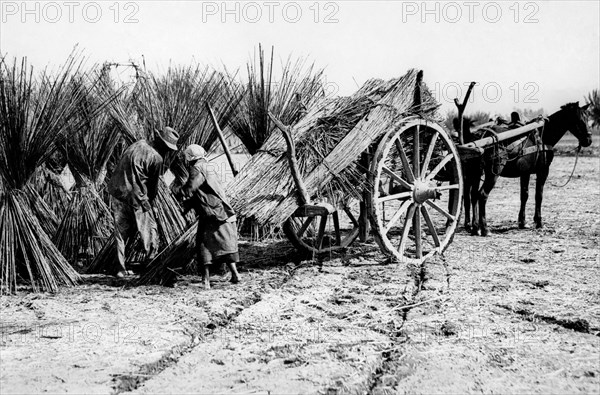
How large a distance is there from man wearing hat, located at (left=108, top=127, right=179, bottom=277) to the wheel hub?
7.59 ft

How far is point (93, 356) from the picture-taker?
12.4 feet

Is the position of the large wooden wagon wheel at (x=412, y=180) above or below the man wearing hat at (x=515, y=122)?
below

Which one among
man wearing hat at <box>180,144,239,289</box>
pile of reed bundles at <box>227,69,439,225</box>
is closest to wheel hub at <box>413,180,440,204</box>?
pile of reed bundles at <box>227,69,439,225</box>

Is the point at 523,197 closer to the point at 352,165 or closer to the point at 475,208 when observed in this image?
the point at 475,208

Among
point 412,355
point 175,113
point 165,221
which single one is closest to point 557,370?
point 412,355

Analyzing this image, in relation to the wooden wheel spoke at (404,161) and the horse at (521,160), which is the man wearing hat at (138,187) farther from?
the horse at (521,160)

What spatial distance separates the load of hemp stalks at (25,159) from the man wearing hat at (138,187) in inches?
25.5

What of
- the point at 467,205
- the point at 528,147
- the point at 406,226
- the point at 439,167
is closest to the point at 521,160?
the point at 528,147

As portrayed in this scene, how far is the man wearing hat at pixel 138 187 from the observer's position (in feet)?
19.1

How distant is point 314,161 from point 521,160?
161 inches

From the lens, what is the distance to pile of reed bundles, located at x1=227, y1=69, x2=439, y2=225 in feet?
17.7

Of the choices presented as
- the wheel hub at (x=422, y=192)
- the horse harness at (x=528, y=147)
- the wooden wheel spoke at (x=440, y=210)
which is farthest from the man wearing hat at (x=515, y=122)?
the wheel hub at (x=422, y=192)

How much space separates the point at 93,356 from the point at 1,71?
2.61 meters

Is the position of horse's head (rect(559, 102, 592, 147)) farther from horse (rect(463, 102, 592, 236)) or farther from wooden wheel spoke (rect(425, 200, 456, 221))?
wooden wheel spoke (rect(425, 200, 456, 221))
